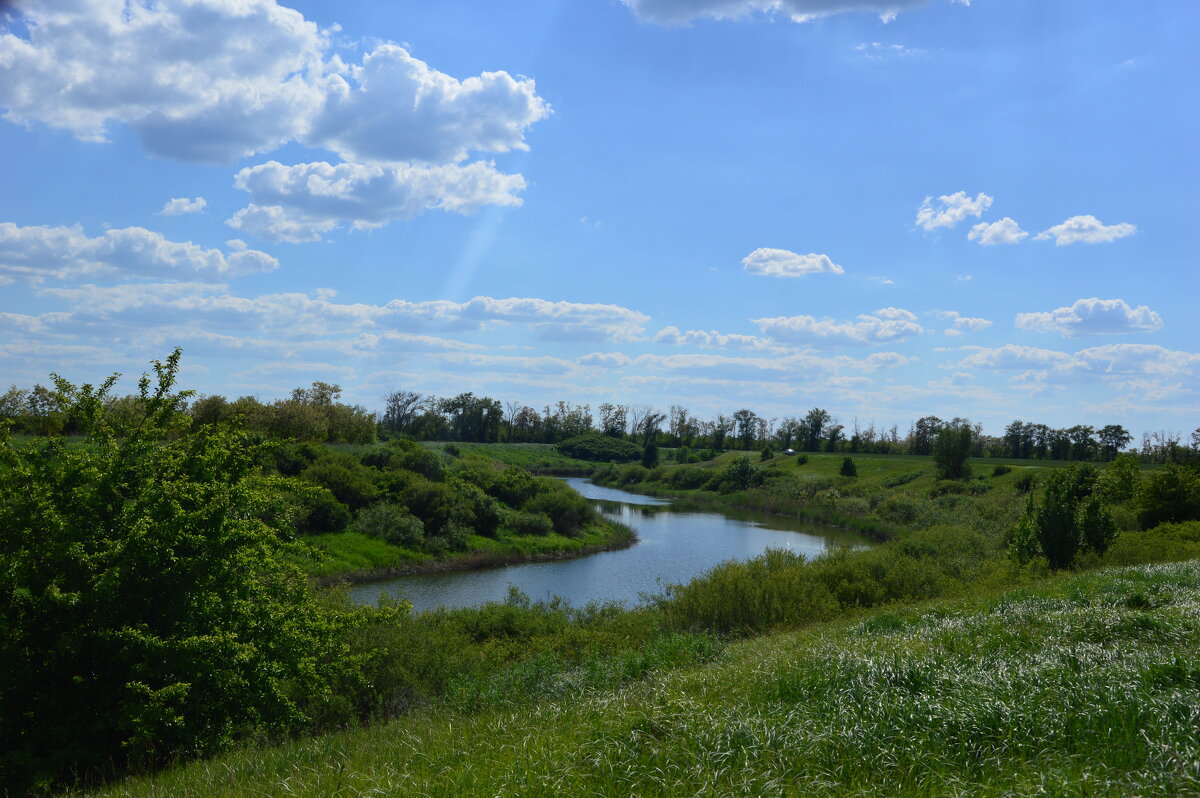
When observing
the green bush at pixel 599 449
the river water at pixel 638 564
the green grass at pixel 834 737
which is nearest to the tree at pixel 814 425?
the green bush at pixel 599 449

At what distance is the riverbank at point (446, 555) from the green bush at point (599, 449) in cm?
6832

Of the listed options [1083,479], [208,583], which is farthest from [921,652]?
[1083,479]

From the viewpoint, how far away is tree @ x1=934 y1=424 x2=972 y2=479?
70312 millimetres

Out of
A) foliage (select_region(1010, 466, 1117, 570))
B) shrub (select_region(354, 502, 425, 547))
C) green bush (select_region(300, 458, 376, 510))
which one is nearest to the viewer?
foliage (select_region(1010, 466, 1117, 570))

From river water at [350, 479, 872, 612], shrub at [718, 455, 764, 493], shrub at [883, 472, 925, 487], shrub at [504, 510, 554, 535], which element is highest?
shrub at [883, 472, 925, 487]

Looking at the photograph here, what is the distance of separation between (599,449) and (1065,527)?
9844 centimetres

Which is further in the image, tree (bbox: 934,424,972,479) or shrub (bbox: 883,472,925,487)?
shrub (bbox: 883,472,925,487)

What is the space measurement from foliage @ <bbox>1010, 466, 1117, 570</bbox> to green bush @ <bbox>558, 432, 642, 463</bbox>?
313ft

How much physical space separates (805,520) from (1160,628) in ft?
187

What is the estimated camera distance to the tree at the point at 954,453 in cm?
7031

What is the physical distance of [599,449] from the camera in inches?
4688

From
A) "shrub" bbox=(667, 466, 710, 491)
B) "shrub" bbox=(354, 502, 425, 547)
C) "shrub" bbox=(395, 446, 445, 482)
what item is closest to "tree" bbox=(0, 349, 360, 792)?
"shrub" bbox=(354, 502, 425, 547)

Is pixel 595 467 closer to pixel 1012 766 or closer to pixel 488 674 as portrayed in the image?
pixel 488 674

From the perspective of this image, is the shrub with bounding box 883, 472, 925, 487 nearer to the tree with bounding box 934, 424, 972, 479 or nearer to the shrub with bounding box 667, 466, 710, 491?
the tree with bounding box 934, 424, 972, 479
